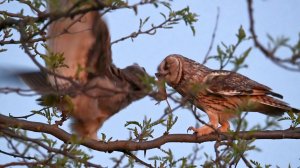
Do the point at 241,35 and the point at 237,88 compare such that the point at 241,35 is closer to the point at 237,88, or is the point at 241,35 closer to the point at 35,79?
the point at 35,79

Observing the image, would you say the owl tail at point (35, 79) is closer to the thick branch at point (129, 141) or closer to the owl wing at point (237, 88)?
the thick branch at point (129, 141)

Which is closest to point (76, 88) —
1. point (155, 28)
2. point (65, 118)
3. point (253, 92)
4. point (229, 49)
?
point (229, 49)

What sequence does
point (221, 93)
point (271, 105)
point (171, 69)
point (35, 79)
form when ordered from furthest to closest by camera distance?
point (171, 69) < point (221, 93) < point (271, 105) < point (35, 79)

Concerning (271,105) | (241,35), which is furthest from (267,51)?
(271,105)

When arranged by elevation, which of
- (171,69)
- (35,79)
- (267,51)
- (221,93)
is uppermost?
(171,69)

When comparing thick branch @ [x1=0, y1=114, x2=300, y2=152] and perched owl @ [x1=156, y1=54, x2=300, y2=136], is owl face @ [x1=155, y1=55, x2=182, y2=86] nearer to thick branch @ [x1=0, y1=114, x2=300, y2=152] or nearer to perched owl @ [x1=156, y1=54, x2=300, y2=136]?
perched owl @ [x1=156, y1=54, x2=300, y2=136]

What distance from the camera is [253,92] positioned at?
6.07 metres

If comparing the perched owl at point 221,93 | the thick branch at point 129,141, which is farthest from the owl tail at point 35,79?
the perched owl at point 221,93

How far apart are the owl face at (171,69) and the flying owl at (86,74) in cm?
207

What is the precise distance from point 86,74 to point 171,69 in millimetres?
2747

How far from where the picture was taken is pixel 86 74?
12.0 feet

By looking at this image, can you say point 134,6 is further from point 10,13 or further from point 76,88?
point 10,13

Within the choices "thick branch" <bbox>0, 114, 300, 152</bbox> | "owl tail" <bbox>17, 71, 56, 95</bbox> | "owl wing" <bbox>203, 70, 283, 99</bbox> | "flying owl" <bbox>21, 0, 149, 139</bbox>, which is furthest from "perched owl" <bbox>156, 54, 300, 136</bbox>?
"owl tail" <bbox>17, 71, 56, 95</bbox>

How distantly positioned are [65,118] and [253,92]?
2.43 m
